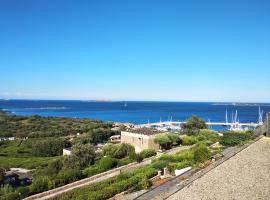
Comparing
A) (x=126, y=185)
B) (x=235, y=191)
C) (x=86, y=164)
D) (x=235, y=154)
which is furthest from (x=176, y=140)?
(x=235, y=191)

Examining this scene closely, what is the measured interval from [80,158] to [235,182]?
690 inches

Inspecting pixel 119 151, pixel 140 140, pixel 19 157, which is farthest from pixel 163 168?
pixel 19 157

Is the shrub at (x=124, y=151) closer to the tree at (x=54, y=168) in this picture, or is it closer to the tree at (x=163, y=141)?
the tree at (x=163, y=141)

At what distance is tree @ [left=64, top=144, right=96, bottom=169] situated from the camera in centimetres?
2608

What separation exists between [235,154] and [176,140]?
15.8 meters

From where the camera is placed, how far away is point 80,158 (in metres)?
26.7

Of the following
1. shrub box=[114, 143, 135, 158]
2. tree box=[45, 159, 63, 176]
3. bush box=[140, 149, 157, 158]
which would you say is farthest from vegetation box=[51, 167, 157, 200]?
shrub box=[114, 143, 135, 158]

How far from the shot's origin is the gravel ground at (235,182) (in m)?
9.72

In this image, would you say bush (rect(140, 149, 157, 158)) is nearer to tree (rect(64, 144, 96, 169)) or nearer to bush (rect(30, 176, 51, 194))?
tree (rect(64, 144, 96, 169))

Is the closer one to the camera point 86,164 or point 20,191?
point 20,191

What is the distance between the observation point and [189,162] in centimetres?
1653

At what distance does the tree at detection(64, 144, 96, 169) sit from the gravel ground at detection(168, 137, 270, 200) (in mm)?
14132

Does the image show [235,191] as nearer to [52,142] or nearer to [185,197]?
[185,197]

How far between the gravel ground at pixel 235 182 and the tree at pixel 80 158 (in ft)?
46.4
